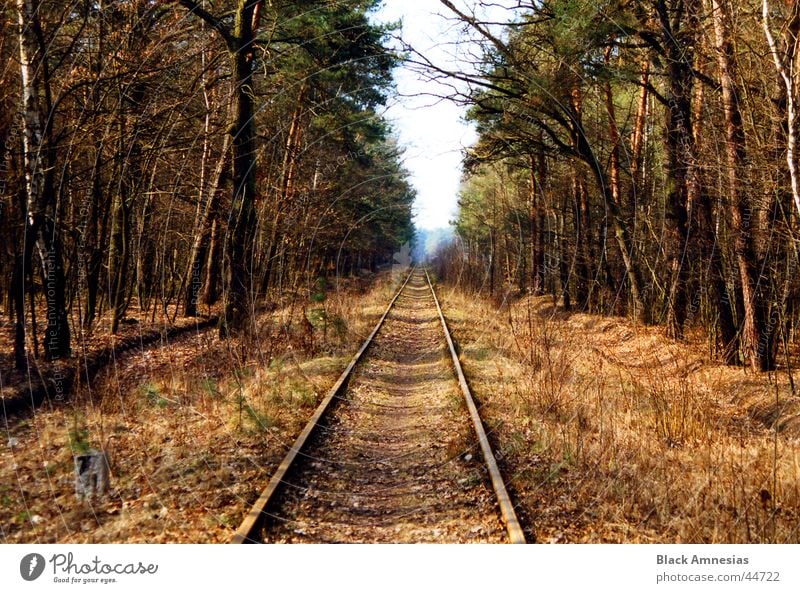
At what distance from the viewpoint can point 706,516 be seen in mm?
4492

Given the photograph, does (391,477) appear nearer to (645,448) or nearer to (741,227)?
(645,448)

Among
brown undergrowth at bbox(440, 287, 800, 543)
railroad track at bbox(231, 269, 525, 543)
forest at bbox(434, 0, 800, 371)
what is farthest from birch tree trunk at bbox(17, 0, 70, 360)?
forest at bbox(434, 0, 800, 371)

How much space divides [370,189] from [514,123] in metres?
16.3

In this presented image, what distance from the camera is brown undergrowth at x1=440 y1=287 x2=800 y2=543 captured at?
457 centimetres

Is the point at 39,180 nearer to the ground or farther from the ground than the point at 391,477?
farther from the ground

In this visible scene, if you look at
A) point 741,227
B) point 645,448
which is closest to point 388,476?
point 645,448

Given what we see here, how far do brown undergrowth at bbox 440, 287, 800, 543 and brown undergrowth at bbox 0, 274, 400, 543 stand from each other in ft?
8.38

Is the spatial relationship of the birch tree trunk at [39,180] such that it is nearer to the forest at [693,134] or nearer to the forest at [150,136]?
the forest at [150,136]

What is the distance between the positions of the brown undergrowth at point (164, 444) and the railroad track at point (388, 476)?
0.94 ft

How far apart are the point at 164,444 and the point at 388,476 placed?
2.52 m

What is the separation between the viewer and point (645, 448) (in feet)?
20.5

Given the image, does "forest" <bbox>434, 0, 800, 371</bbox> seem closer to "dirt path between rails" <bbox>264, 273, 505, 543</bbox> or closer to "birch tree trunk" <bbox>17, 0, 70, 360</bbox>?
"dirt path between rails" <bbox>264, 273, 505, 543</bbox>

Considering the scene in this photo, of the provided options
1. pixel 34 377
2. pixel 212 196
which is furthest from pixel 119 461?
pixel 212 196

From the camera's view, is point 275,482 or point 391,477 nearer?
point 275,482
